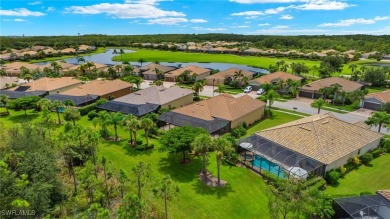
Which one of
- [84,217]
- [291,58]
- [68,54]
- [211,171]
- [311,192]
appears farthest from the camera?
[68,54]

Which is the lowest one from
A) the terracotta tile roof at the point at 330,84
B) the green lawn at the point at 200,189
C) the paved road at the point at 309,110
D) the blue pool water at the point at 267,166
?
the green lawn at the point at 200,189

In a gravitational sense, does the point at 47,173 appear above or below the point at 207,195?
above

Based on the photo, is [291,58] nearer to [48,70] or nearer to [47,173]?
[48,70]

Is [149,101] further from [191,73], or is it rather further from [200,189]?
[191,73]

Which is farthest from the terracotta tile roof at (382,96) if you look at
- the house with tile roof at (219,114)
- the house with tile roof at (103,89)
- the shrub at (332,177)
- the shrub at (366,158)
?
the house with tile roof at (103,89)

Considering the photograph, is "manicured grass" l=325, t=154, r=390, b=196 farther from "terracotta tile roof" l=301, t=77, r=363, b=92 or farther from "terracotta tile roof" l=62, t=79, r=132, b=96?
"terracotta tile roof" l=62, t=79, r=132, b=96

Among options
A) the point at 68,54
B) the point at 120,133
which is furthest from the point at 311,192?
the point at 68,54

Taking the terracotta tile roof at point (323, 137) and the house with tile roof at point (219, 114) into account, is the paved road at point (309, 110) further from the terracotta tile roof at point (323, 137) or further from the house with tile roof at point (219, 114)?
the terracotta tile roof at point (323, 137)

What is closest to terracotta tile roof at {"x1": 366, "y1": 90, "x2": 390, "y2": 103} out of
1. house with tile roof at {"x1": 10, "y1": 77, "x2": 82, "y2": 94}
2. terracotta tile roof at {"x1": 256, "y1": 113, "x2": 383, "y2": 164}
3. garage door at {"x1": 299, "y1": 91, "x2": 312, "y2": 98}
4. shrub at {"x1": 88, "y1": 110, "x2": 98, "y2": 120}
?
garage door at {"x1": 299, "y1": 91, "x2": 312, "y2": 98}
